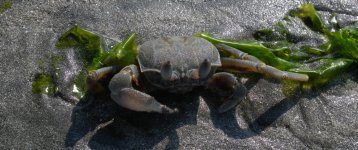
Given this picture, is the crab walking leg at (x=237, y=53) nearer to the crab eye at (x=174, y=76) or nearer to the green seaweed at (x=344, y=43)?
the crab eye at (x=174, y=76)

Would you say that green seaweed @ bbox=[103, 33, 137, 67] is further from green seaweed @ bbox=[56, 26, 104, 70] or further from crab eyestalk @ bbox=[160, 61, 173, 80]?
crab eyestalk @ bbox=[160, 61, 173, 80]

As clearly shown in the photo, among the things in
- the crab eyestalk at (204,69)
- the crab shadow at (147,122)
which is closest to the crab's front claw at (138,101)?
the crab shadow at (147,122)

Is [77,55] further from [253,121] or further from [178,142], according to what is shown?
[253,121]

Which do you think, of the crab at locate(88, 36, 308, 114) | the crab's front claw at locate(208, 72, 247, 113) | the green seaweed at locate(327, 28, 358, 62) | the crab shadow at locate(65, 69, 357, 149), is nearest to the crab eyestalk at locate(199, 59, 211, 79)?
the crab at locate(88, 36, 308, 114)

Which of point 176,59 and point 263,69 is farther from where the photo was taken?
point 263,69

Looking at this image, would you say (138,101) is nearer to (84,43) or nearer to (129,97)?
(129,97)

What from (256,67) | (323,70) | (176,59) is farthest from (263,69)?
(176,59)
